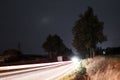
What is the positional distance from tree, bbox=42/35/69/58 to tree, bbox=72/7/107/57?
2166 inches

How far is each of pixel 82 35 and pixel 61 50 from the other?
2499 inches

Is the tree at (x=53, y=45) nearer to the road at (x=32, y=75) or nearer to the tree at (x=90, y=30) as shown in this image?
the tree at (x=90, y=30)

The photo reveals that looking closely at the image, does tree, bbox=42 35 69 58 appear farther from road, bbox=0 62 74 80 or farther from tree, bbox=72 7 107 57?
road, bbox=0 62 74 80

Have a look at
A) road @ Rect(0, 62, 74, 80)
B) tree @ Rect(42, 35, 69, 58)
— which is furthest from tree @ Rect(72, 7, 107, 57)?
tree @ Rect(42, 35, 69, 58)

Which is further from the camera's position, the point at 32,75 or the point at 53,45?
the point at 53,45

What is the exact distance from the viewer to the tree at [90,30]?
70.8m

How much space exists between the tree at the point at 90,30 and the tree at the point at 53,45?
5501 centimetres

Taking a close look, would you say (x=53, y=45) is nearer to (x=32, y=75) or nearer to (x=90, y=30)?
(x=90, y=30)

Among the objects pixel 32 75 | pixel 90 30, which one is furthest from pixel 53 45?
pixel 32 75

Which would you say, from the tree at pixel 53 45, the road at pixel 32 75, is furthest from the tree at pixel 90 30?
the tree at pixel 53 45

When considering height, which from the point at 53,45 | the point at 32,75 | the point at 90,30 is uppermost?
the point at 53,45

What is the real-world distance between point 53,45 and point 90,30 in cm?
6165

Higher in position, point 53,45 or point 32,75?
point 53,45

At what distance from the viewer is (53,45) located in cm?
13212
